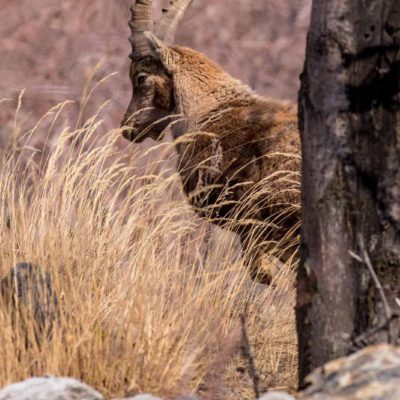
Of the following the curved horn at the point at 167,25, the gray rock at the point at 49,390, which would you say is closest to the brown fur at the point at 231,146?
the curved horn at the point at 167,25

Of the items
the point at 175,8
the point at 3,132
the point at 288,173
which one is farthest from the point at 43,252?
the point at 3,132

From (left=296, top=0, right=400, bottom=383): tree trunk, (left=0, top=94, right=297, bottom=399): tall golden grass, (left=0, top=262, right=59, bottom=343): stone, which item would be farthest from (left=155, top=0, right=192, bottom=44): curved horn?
(left=296, top=0, right=400, bottom=383): tree trunk

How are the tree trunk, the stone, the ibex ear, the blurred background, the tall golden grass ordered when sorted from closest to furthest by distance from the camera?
1. the tree trunk
2. the tall golden grass
3. the stone
4. the ibex ear
5. the blurred background

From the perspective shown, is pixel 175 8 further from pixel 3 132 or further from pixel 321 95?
pixel 321 95

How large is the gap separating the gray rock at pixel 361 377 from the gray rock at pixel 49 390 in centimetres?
72

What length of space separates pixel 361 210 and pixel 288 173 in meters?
2.62

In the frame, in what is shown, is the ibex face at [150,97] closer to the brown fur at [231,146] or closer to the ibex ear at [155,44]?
the brown fur at [231,146]

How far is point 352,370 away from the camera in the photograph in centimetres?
343

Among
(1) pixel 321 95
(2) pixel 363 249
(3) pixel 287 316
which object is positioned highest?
(1) pixel 321 95

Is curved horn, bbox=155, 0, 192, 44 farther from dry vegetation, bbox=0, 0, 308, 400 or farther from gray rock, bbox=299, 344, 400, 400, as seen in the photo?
gray rock, bbox=299, 344, 400, 400

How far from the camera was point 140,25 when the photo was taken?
785 cm

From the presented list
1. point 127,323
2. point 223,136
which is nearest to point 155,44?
point 223,136

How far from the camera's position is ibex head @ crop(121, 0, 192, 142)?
25.4 ft

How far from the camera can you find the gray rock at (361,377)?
3.23 meters
